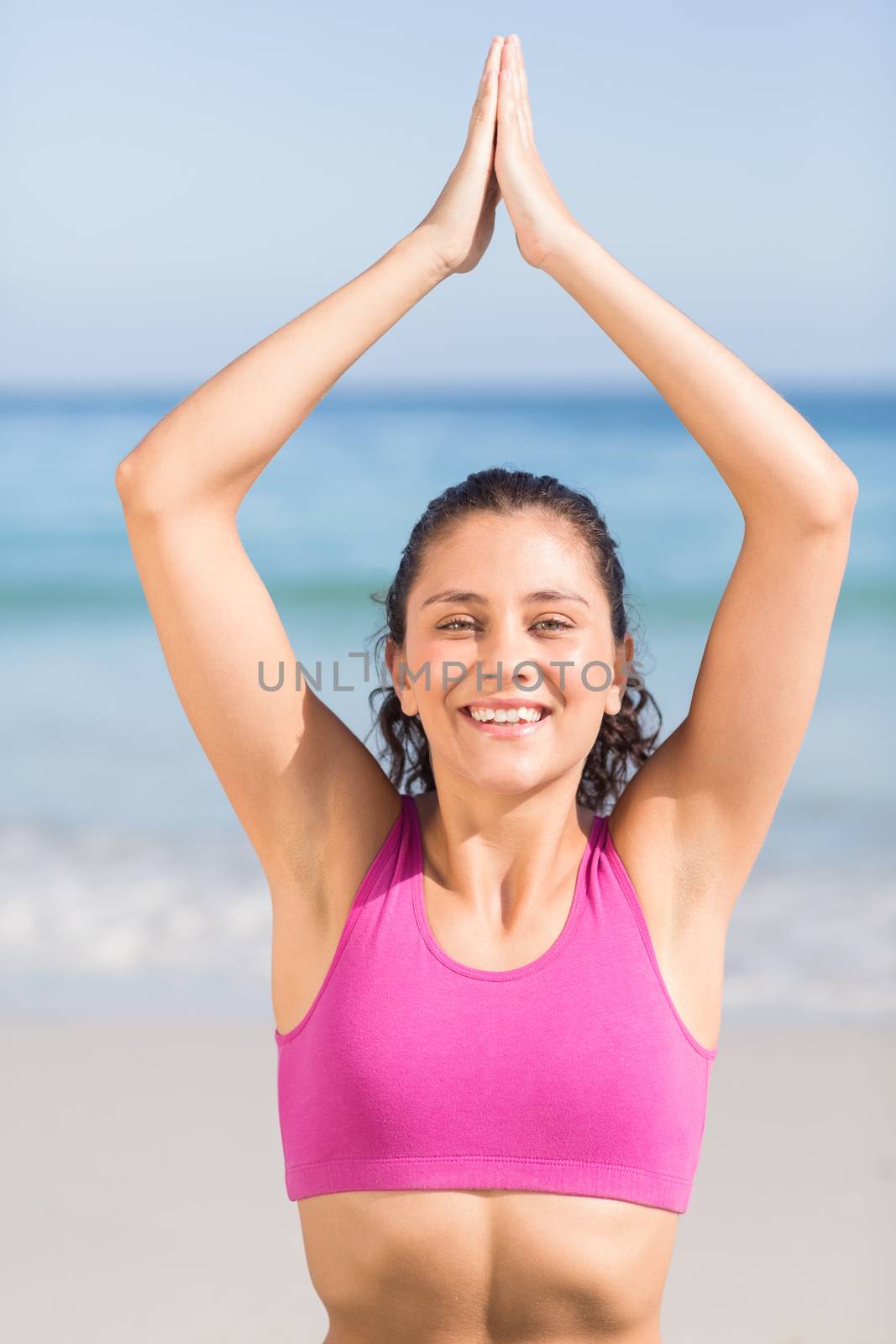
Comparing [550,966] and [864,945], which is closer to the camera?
[550,966]

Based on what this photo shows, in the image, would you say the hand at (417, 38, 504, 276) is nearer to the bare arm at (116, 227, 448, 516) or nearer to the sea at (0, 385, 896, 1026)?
the bare arm at (116, 227, 448, 516)

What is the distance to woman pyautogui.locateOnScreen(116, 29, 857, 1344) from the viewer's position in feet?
5.45

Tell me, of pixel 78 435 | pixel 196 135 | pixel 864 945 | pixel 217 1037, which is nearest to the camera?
pixel 217 1037

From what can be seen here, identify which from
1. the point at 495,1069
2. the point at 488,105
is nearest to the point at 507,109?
the point at 488,105

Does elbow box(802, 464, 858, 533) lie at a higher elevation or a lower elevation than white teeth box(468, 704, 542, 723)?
higher

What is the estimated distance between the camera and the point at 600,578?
72.2 inches

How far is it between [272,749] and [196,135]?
10.7 m

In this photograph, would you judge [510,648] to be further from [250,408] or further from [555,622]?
[250,408]

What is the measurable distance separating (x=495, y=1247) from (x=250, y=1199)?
6.63 feet

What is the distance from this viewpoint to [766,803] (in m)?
1.78

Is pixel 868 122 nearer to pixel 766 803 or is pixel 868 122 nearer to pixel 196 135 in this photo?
pixel 196 135

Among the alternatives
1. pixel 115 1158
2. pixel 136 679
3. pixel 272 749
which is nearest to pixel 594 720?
pixel 272 749

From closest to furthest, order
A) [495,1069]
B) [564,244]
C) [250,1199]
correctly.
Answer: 1. [495,1069]
2. [564,244]
3. [250,1199]

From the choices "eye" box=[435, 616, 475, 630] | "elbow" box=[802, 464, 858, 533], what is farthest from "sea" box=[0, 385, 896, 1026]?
"eye" box=[435, 616, 475, 630]
